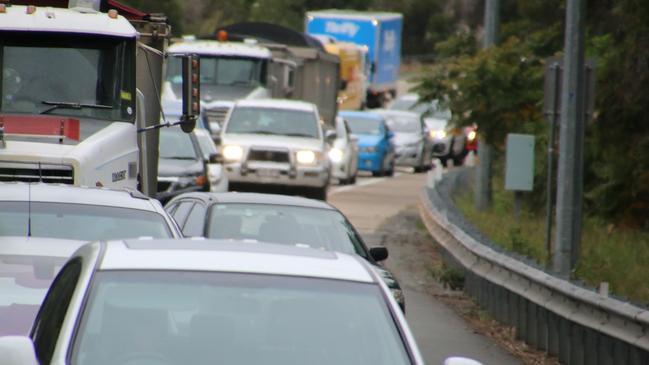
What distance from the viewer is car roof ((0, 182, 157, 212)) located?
10.5 metres

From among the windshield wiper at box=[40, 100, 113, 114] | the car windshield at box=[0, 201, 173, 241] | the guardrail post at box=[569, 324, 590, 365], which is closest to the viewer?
the car windshield at box=[0, 201, 173, 241]

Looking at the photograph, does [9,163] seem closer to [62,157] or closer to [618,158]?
[62,157]

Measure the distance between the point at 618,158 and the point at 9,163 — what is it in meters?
10.1

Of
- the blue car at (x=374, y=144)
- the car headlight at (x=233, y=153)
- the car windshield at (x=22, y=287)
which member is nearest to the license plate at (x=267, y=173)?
the car headlight at (x=233, y=153)

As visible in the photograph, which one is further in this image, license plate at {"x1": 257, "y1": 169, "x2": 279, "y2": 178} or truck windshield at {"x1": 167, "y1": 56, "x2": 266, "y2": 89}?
truck windshield at {"x1": 167, "y1": 56, "x2": 266, "y2": 89}

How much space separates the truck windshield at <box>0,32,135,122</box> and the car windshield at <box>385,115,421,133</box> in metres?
34.3

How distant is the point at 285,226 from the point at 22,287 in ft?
13.9

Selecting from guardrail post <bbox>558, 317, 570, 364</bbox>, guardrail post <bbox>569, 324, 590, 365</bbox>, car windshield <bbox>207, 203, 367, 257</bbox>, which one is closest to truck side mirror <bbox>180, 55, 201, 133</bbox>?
car windshield <bbox>207, 203, 367, 257</bbox>

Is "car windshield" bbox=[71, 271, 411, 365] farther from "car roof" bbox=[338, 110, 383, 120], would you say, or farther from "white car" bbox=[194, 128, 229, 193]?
"car roof" bbox=[338, 110, 383, 120]

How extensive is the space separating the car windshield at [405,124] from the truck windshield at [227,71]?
14.3 m

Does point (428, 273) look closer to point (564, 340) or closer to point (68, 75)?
point (68, 75)

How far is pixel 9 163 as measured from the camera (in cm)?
1430

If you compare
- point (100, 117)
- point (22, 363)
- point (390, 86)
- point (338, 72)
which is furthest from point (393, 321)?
point (390, 86)

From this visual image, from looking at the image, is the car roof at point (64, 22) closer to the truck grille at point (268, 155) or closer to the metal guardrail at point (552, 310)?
the metal guardrail at point (552, 310)
